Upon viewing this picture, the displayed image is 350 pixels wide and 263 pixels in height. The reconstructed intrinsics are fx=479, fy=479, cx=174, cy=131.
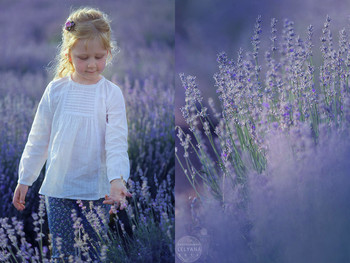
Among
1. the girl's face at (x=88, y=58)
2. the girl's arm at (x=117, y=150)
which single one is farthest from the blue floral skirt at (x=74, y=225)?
the girl's face at (x=88, y=58)

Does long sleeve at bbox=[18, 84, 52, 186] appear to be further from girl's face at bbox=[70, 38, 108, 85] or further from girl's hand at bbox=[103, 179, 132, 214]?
girl's hand at bbox=[103, 179, 132, 214]

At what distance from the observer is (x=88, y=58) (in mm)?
2879

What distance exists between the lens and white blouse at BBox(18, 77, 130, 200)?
2900 mm

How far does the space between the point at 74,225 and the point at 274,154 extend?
128 centimetres

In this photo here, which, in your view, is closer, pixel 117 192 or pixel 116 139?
pixel 117 192

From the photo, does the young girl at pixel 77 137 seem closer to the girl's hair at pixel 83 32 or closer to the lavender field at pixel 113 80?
the girl's hair at pixel 83 32

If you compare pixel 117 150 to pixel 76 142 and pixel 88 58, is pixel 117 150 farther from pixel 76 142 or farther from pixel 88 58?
pixel 88 58

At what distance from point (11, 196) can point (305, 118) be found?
6.43 ft

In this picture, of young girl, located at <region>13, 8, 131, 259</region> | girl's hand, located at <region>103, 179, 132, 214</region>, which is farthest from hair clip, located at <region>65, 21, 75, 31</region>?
girl's hand, located at <region>103, 179, 132, 214</region>

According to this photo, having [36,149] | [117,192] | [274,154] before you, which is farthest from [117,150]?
[274,154]

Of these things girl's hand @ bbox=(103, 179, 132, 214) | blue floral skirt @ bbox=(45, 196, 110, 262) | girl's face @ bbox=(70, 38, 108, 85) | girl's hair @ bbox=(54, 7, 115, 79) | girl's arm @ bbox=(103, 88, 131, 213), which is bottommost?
blue floral skirt @ bbox=(45, 196, 110, 262)

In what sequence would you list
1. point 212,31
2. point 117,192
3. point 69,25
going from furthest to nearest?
point 212,31 < point 69,25 < point 117,192

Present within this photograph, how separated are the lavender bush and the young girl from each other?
50 cm

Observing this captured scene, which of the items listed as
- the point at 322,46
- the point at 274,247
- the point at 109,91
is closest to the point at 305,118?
the point at 322,46
